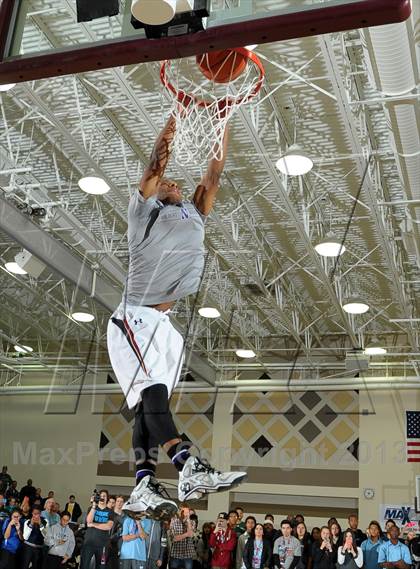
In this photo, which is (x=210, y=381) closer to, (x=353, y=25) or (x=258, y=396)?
(x=258, y=396)

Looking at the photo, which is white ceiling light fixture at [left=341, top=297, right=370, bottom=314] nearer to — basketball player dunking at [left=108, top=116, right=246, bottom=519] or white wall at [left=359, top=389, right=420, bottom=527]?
white wall at [left=359, top=389, right=420, bottom=527]

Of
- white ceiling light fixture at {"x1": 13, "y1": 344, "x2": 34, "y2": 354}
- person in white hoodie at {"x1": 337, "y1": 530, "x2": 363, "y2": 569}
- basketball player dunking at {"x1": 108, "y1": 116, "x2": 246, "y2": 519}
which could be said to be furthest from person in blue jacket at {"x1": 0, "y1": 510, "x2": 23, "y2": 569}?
basketball player dunking at {"x1": 108, "y1": 116, "x2": 246, "y2": 519}

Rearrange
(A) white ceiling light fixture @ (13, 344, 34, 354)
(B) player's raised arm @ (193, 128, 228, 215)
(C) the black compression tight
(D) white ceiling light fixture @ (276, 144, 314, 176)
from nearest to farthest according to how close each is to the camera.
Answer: (C) the black compression tight, (B) player's raised arm @ (193, 128, 228, 215), (D) white ceiling light fixture @ (276, 144, 314, 176), (A) white ceiling light fixture @ (13, 344, 34, 354)

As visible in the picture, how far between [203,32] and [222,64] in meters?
0.46

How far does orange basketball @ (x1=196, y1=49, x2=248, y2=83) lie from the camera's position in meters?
4.16

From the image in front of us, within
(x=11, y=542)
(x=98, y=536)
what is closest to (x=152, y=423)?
(x=98, y=536)

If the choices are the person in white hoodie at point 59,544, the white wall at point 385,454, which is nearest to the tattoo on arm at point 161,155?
the person in white hoodie at point 59,544

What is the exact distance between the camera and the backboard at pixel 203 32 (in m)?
3.61

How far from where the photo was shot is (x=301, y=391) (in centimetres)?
2217

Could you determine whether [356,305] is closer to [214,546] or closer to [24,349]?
[214,546]

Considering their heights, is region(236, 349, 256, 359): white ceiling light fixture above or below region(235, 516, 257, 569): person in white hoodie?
above

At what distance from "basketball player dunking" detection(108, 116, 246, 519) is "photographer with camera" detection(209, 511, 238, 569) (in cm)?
1137

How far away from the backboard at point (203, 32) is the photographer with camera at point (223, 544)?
40.1 ft

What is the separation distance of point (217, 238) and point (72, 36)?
6569 mm
